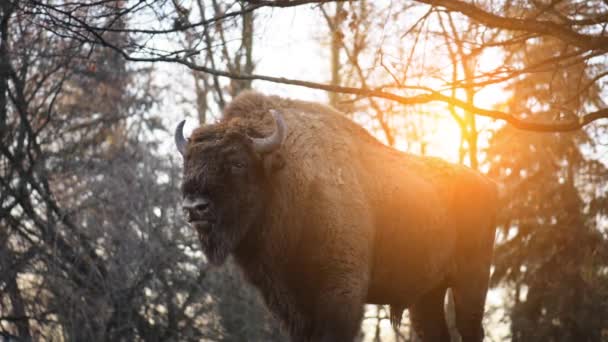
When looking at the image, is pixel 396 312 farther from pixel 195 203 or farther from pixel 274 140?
pixel 195 203

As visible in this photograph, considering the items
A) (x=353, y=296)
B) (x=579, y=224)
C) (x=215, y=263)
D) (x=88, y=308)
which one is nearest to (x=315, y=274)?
(x=353, y=296)

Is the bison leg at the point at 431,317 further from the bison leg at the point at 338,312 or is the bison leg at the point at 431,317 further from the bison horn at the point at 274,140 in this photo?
the bison horn at the point at 274,140

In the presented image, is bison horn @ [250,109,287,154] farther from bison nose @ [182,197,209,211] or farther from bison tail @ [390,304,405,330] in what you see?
bison tail @ [390,304,405,330]

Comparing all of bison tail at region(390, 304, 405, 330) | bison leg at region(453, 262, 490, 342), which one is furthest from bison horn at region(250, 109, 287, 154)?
bison leg at region(453, 262, 490, 342)

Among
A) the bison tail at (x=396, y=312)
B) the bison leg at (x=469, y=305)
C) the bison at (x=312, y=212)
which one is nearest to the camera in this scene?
the bison at (x=312, y=212)

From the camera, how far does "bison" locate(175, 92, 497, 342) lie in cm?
→ 638

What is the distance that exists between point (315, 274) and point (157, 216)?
9227 millimetres

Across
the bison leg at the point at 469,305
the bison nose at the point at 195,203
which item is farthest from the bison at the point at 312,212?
the bison leg at the point at 469,305

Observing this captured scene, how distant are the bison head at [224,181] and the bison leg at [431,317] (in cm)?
288

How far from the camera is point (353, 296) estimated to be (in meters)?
6.54

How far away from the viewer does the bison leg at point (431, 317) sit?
28.1ft

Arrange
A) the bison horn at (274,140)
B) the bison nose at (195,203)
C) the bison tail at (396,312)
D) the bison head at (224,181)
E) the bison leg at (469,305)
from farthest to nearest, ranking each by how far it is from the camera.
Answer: the bison leg at (469,305) < the bison tail at (396,312) < the bison horn at (274,140) < the bison head at (224,181) < the bison nose at (195,203)

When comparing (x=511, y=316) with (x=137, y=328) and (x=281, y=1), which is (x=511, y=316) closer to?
(x=137, y=328)

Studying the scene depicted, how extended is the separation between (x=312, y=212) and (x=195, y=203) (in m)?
1.16
